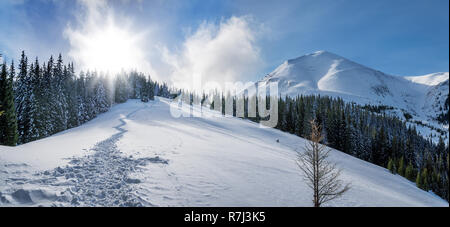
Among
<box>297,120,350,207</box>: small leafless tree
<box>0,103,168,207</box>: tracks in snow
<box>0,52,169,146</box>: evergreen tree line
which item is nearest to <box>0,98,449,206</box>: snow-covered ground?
<box>0,103,168,207</box>: tracks in snow

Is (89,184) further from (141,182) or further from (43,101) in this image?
(43,101)

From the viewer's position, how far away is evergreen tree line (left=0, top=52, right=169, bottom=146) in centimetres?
2867

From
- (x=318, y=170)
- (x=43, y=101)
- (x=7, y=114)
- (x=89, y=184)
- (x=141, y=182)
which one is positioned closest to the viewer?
(x=89, y=184)

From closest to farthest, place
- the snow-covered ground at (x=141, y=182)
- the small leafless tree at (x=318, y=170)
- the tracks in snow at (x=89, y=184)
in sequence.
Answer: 1. the tracks in snow at (x=89, y=184)
2. the snow-covered ground at (x=141, y=182)
3. the small leafless tree at (x=318, y=170)

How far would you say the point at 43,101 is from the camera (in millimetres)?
38062

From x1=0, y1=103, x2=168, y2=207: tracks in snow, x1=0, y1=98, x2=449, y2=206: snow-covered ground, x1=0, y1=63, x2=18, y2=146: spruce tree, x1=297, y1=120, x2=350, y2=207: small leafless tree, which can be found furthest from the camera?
x1=0, y1=63, x2=18, y2=146: spruce tree

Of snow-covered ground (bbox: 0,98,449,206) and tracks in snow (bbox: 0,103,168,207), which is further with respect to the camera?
snow-covered ground (bbox: 0,98,449,206)

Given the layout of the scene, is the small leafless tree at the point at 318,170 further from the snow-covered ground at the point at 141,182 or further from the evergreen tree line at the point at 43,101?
the evergreen tree line at the point at 43,101

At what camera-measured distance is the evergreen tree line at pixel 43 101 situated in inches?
1129

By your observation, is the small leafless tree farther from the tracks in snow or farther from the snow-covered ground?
the tracks in snow

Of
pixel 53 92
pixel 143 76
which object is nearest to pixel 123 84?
pixel 143 76

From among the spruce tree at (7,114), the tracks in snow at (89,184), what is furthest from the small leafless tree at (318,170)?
the spruce tree at (7,114)

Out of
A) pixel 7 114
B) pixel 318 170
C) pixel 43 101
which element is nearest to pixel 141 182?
pixel 318 170
